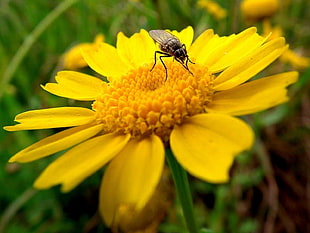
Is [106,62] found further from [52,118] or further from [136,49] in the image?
[52,118]

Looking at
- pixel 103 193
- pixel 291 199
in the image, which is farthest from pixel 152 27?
pixel 103 193

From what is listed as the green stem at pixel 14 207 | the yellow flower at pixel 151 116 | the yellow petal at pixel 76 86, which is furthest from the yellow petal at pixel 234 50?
the green stem at pixel 14 207

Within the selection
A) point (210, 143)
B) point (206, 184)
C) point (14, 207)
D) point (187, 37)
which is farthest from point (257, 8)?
point (210, 143)

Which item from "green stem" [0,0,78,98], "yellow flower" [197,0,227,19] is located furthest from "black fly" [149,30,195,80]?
"yellow flower" [197,0,227,19]

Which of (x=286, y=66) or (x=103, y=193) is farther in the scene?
(x=286, y=66)

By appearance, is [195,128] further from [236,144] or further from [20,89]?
[20,89]

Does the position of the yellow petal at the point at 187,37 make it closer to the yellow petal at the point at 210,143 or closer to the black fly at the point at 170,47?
the black fly at the point at 170,47
